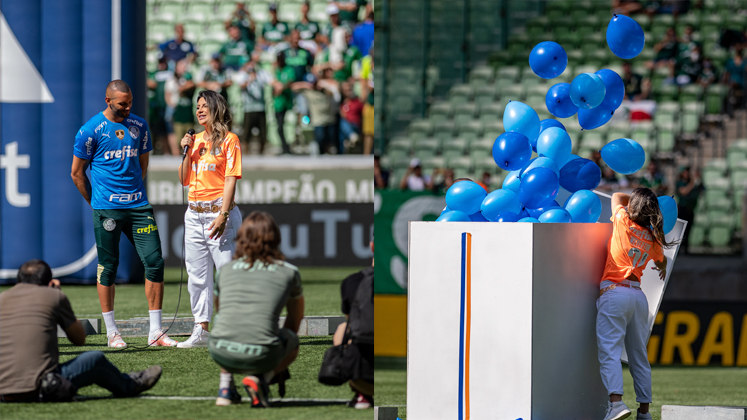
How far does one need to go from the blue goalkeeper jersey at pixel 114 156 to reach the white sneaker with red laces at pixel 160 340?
697mm

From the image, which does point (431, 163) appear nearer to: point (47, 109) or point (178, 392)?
point (47, 109)

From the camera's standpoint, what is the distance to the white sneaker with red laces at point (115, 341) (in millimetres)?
5488

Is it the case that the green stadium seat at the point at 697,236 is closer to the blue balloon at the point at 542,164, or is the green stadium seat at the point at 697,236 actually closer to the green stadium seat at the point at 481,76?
the green stadium seat at the point at 481,76

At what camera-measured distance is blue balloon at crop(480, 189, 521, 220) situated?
580 centimetres

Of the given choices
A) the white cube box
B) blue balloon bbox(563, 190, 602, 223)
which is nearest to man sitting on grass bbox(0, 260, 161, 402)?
the white cube box

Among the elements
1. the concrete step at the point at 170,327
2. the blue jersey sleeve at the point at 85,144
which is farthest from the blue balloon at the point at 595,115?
the blue jersey sleeve at the point at 85,144

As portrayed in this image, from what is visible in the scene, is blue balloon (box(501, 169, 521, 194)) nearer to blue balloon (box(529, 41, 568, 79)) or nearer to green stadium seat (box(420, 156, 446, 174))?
blue balloon (box(529, 41, 568, 79))

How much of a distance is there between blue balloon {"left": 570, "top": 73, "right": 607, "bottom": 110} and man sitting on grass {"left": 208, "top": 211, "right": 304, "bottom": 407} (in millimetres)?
1978

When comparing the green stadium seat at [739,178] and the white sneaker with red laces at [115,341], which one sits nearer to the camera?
the white sneaker with red laces at [115,341]

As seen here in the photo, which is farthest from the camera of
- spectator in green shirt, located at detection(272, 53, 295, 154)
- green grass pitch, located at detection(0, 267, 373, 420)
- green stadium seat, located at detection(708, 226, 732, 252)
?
spectator in green shirt, located at detection(272, 53, 295, 154)

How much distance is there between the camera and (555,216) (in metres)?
5.67

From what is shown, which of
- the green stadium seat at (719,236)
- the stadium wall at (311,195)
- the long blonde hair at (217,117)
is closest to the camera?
the long blonde hair at (217,117)

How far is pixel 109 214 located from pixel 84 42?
5.74 ft

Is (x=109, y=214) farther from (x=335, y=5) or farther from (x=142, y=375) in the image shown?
(x=335, y=5)
